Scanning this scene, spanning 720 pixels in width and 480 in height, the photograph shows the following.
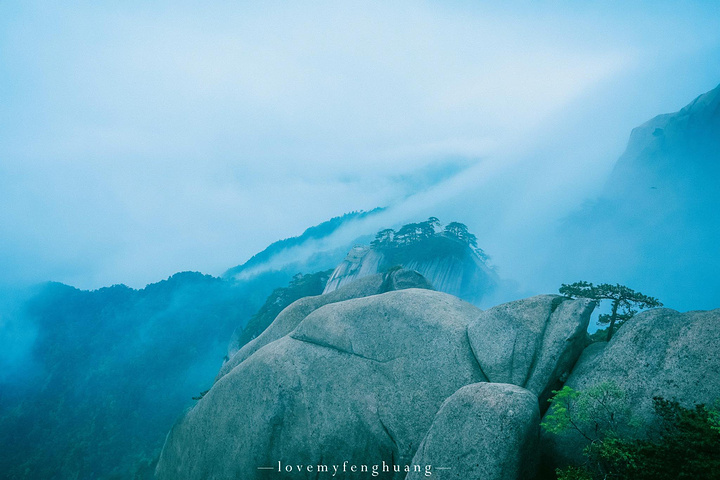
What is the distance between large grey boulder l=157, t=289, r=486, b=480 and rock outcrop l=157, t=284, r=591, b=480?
48mm

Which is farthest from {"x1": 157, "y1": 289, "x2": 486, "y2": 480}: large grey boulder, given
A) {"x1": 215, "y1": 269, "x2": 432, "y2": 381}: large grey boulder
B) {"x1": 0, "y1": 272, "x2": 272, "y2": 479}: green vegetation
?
{"x1": 0, "y1": 272, "x2": 272, "y2": 479}: green vegetation

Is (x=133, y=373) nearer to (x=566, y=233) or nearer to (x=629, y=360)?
(x=629, y=360)

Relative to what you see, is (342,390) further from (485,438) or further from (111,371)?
(111,371)

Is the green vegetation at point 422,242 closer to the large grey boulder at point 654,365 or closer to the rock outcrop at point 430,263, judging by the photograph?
the rock outcrop at point 430,263

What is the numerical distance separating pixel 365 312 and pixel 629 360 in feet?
38.7

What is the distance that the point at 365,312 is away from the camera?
18500 millimetres

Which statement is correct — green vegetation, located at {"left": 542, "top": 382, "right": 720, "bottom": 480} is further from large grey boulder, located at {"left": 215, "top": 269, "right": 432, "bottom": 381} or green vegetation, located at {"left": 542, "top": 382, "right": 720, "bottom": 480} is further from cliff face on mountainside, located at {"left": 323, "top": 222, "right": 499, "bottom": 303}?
cliff face on mountainside, located at {"left": 323, "top": 222, "right": 499, "bottom": 303}

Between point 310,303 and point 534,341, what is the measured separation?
53.1 ft

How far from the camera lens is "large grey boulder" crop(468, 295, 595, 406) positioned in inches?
522

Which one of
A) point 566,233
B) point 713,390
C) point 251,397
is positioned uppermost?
point 566,233

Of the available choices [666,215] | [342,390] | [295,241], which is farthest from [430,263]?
[295,241]

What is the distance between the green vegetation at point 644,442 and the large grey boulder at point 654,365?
600mm

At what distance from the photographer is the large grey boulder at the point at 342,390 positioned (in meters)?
14.6

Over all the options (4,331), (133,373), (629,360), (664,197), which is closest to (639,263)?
(664,197)
